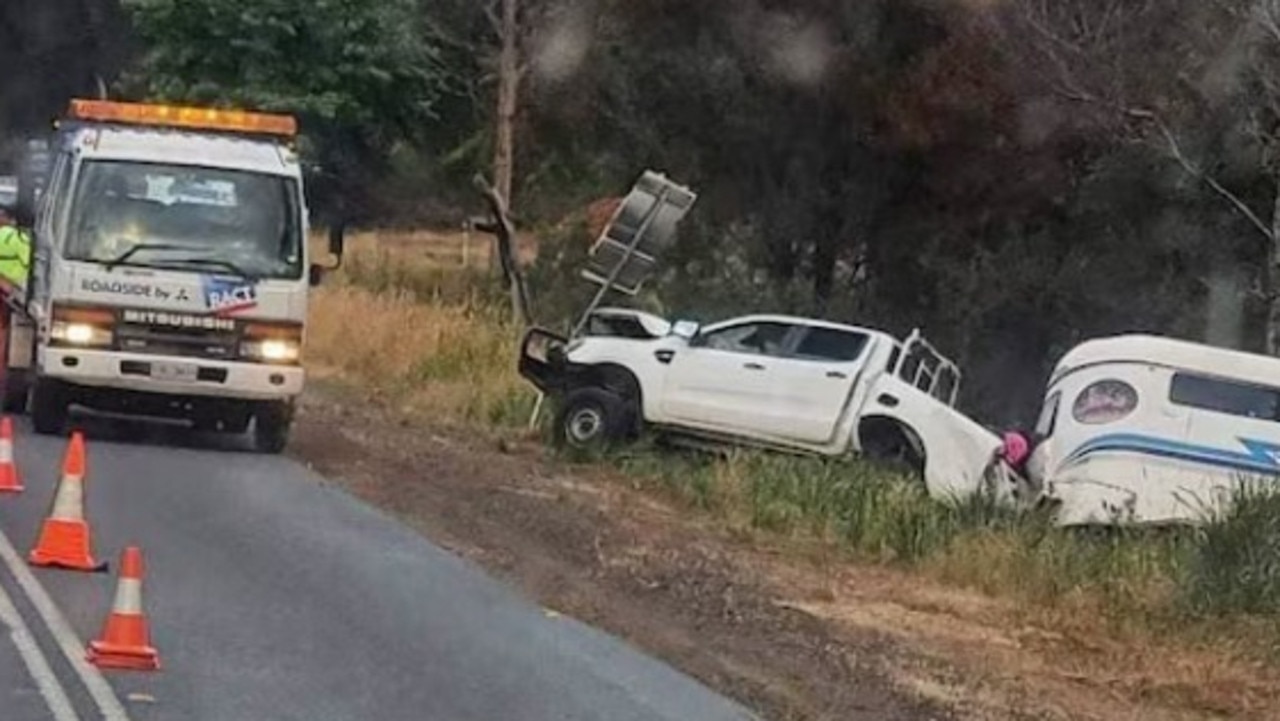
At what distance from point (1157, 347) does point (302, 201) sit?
6784mm

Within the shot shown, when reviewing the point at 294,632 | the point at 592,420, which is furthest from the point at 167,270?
the point at 294,632

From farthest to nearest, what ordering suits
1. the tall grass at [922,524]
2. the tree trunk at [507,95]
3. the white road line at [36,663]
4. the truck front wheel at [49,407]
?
the tree trunk at [507,95], the truck front wheel at [49,407], the tall grass at [922,524], the white road line at [36,663]

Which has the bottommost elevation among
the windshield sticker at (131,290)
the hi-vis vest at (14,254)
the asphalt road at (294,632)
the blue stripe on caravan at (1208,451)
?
the asphalt road at (294,632)

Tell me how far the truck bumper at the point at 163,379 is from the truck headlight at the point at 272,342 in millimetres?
71

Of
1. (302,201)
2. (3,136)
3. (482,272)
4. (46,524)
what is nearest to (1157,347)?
(302,201)

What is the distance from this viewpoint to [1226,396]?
2047cm

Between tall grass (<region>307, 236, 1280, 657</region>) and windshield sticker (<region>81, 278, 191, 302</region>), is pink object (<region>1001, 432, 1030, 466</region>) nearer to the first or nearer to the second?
tall grass (<region>307, 236, 1280, 657</region>)

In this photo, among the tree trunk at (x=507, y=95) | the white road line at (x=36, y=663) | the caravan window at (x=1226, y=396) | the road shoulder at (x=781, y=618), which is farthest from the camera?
the tree trunk at (x=507, y=95)

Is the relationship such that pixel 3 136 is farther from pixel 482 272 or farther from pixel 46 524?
pixel 46 524

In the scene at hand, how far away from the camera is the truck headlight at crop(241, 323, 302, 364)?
20016 millimetres

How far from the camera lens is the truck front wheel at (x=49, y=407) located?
66.2ft

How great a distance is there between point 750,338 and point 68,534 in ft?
36.4

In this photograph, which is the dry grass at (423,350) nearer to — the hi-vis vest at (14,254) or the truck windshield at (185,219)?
the hi-vis vest at (14,254)

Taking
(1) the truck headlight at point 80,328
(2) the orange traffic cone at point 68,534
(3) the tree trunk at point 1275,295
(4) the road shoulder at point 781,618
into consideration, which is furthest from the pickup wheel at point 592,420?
(2) the orange traffic cone at point 68,534
